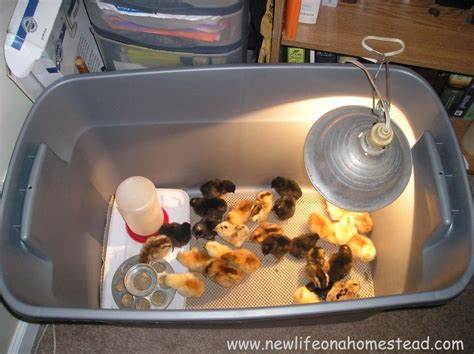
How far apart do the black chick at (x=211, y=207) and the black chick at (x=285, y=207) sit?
0.16 meters

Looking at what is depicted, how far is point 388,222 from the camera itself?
3.67 ft

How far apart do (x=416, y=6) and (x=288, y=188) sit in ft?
2.02

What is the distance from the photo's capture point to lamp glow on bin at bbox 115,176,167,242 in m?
1.04

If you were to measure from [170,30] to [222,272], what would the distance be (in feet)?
2.05

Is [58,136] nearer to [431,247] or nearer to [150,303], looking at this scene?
[150,303]

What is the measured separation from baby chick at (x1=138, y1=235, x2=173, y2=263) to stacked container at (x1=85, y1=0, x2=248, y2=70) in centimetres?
47

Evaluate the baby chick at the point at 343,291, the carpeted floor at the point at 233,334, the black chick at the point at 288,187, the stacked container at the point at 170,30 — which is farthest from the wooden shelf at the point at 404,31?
the carpeted floor at the point at 233,334

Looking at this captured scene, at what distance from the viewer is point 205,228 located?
3.85ft

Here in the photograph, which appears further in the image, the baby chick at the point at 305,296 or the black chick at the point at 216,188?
the black chick at the point at 216,188

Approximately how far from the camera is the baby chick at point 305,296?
1069mm

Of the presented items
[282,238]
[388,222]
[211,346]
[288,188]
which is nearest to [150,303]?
[211,346]

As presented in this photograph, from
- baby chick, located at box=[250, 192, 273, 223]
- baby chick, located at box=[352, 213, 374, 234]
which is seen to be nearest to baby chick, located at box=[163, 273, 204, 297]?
baby chick, located at box=[250, 192, 273, 223]

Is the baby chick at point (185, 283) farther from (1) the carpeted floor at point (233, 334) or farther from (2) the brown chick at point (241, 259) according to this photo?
(1) the carpeted floor at point (233, 334)

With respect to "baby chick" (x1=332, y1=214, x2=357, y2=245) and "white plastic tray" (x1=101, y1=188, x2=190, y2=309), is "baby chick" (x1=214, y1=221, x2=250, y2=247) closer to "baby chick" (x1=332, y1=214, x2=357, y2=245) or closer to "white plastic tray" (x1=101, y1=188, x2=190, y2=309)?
"white plastic tray" (x1=101, y1=188, x2=190, y2=309)
